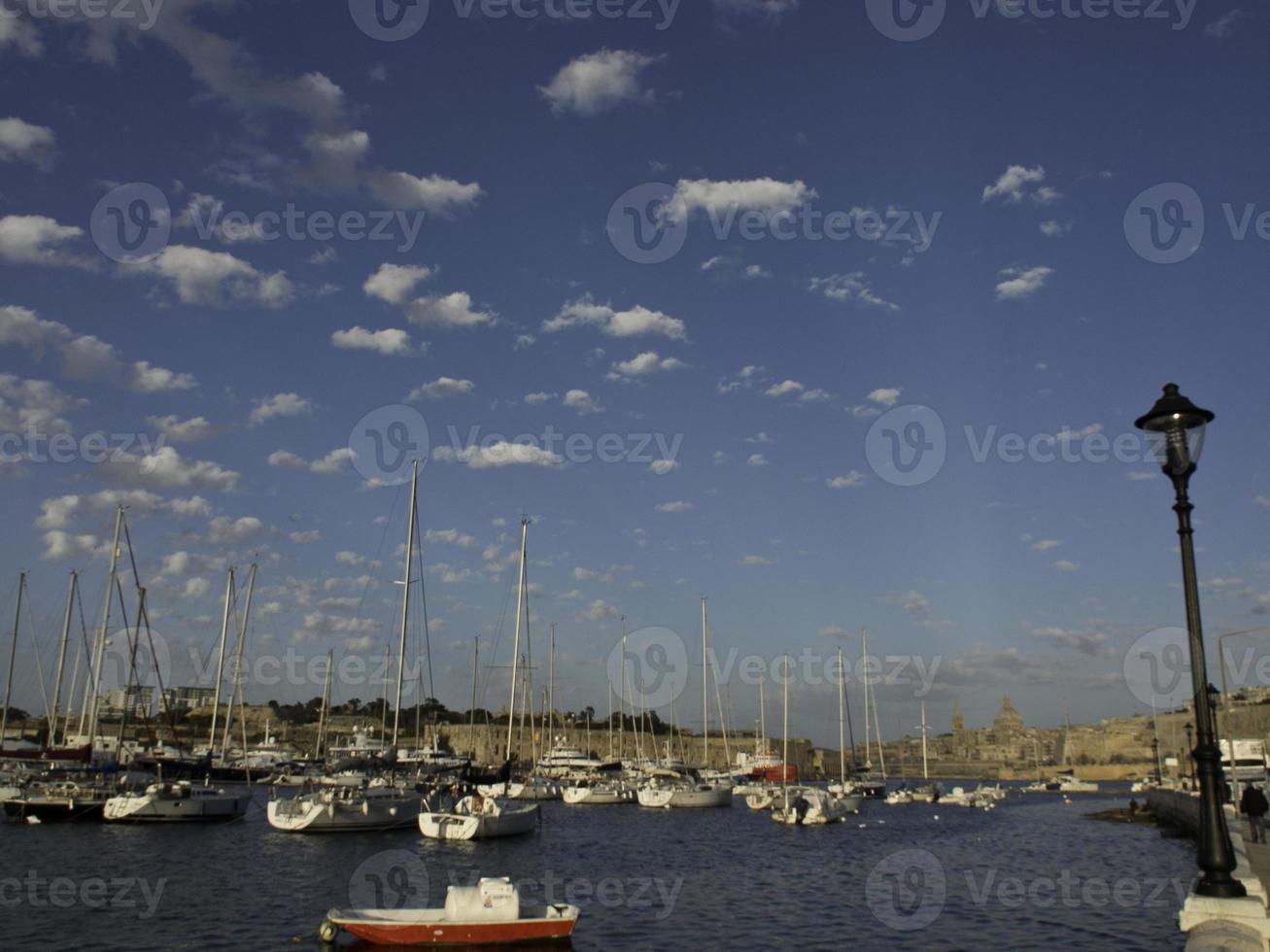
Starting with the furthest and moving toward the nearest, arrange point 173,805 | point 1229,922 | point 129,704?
1. point 129,704
2. point 173,805
3. point 1229,922

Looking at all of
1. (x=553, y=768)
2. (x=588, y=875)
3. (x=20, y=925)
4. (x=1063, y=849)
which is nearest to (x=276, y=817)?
(x=588, y=875)

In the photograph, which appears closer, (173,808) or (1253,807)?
(1253,807)

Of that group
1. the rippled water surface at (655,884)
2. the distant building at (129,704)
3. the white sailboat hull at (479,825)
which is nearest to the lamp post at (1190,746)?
the rippled water surface at (655,884)

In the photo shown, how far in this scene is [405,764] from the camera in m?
83.4

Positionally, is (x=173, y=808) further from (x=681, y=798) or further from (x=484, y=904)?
(x=681, y=798)

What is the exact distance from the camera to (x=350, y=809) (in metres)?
43.0

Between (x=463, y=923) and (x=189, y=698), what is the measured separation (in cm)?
18619

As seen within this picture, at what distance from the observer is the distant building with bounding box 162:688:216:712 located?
162 metres

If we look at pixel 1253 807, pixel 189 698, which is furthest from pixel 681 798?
pixel 189 698

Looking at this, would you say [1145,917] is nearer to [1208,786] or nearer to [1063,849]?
[1208,786]

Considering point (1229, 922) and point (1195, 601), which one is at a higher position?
point (1195, 601)

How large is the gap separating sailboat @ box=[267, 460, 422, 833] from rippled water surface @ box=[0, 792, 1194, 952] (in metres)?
0.78

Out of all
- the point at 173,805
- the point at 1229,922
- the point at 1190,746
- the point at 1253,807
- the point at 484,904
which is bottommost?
the point at 173,805

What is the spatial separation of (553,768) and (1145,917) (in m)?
79.1
